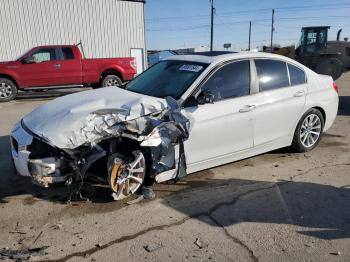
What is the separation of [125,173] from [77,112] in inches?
34.6

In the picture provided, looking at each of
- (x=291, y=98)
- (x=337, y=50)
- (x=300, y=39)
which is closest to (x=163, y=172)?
(x=291, y=98)

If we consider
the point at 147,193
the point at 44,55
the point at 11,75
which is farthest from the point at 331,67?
the point at 147,193

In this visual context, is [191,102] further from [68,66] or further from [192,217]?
[68,66]

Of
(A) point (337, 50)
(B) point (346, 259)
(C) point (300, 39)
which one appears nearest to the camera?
(B) point (346, 259)

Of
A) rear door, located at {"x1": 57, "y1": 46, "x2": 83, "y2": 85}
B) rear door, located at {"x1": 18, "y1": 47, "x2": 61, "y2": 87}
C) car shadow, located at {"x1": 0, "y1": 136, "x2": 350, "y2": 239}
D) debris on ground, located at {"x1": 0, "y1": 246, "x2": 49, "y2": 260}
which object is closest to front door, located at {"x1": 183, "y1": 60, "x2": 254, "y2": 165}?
car shadow, located at {"x1": 0, "y1": 136, "x2": 350, "y2": 239}

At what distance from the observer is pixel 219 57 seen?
16.8 ft

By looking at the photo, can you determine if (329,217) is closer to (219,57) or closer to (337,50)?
(219,57)

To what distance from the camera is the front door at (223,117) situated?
15.2 feet

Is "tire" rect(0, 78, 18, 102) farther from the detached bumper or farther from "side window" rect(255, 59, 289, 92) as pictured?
"side window" rect(255, 59, 289, 92)

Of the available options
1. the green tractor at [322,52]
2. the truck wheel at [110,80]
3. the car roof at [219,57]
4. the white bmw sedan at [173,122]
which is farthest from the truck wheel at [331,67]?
the car roof at [219,57]

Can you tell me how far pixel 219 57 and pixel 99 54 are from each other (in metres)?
18.4

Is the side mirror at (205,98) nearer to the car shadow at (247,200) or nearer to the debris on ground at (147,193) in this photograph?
the car shadow at (247,200)

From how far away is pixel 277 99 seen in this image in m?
5.44

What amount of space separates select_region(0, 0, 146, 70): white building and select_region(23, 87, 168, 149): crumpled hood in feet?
56.4
